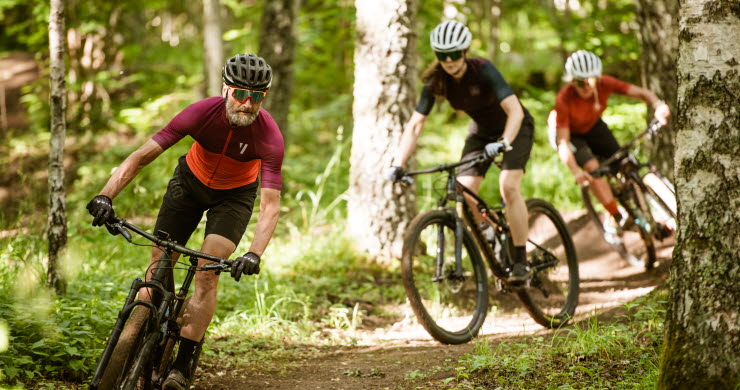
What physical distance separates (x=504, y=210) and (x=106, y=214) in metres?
3.93

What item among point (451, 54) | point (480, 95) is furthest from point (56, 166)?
point (480, 95)

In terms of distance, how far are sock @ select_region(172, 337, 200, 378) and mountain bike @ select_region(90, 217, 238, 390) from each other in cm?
6

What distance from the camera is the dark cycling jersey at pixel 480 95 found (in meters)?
5.84

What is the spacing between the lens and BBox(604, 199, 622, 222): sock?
26.4 feet

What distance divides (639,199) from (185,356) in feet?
19.6

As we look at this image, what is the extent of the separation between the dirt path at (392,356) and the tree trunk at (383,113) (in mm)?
1307

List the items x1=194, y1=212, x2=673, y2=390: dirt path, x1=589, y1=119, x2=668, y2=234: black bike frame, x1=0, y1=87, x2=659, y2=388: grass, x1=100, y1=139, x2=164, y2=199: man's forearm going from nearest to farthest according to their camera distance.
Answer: x1=100, y1=139, x2=164, y2=199: man's forearm < x1=0, y1=87, x2=659, y2=388: grass < x1=194, y1=212, x2=673, y2=390: dirt path < x1=589, y1=119, x2=668, y2=234: black bike frame

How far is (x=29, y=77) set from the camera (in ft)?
50.9

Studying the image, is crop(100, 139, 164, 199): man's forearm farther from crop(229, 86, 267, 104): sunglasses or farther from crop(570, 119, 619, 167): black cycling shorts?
crop(570, 119, 619, 167): black cycling shorts

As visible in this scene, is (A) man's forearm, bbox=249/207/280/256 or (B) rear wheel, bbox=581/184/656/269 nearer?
(A) man's forearm, bbox=249/207/280/256

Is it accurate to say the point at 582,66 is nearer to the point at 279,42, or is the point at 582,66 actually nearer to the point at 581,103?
the point at 581,103

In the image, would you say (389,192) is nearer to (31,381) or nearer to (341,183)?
(341,183)

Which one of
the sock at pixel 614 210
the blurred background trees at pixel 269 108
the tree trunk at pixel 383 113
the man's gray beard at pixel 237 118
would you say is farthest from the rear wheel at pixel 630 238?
the man's gray beard at pixel 237 118

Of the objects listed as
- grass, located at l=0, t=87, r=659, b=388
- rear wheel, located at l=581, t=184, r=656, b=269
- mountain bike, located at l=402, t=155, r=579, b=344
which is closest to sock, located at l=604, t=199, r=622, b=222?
rear wheel, located at l=581, t=184, r=656, b=269
